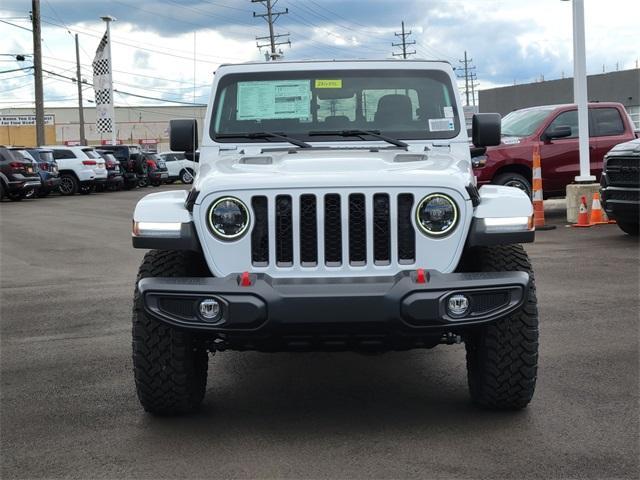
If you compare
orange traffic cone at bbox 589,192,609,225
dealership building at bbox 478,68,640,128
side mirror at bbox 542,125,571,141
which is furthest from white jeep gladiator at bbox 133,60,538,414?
dealership building at bbox 478,68,640,128

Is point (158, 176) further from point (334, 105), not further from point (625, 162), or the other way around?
point (334, 105)

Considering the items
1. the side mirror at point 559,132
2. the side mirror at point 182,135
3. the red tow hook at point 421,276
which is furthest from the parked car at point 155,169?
the red tow hook at point 421,276

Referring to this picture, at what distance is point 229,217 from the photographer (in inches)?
181

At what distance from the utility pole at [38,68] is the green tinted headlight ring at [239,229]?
3678 centimetres

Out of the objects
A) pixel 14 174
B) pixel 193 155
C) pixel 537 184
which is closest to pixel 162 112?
pixel 14 174

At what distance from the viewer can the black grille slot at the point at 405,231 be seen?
4.58 m

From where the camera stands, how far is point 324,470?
4148 millimetres

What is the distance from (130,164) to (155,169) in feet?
8.29

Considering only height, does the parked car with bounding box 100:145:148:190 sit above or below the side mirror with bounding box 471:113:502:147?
above

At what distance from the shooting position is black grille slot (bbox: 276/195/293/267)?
4559 millimetres

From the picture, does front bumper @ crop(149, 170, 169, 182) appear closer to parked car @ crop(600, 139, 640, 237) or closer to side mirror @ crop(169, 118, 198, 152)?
parked car @ crop(600, 139, 640, 237)

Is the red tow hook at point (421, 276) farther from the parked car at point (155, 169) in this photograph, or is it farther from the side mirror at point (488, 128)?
the parked car at point (155, 169)

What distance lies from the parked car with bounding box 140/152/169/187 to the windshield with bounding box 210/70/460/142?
107 ft

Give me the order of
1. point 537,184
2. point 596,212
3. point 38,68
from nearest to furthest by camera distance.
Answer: point 537,184
point 596,212
point 38,68
